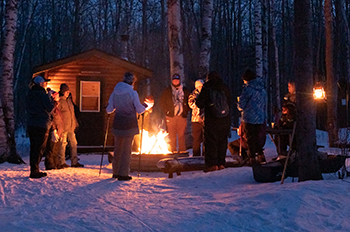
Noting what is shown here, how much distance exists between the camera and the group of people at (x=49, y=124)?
738 centimetres

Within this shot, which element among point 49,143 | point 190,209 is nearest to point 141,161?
point 49,143

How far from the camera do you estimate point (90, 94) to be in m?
16.0

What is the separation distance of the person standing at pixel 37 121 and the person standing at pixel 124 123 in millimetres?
1503

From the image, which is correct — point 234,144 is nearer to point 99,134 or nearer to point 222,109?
point 222,109

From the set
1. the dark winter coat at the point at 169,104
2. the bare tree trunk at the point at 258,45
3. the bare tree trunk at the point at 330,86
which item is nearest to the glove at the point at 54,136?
the dark winter coat at the point at 169,104

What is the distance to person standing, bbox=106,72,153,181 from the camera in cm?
699

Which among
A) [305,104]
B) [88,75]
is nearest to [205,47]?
[88,75]

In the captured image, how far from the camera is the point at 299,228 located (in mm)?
3711

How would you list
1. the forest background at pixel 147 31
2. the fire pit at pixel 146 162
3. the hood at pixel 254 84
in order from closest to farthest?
the hood at pixel 254 84 < the fire pit at pixel 146 162 < the forest background at pixel 147 31

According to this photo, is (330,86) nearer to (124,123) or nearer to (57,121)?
(124,123)

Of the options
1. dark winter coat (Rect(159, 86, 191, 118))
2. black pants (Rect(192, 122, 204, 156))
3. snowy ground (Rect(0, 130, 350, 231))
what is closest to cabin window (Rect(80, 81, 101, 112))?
dark winter coat (Rect(159, 86, 191, 118))

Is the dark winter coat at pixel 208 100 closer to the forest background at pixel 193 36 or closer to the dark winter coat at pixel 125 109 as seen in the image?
the dark winter coat at pixel 125 109

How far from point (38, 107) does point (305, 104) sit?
209 inches

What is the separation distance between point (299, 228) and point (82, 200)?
10.3ft
